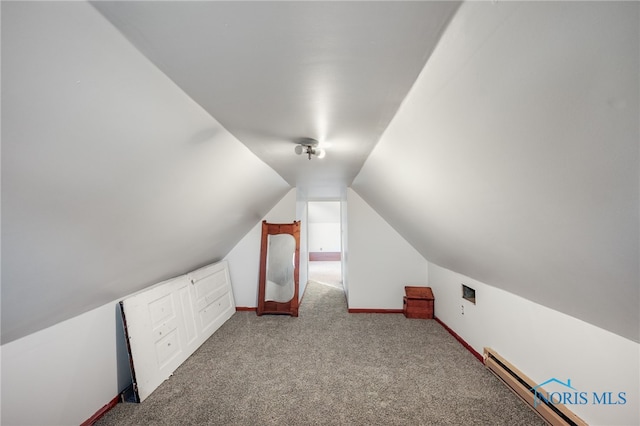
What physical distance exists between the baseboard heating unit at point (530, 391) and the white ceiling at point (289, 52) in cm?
235

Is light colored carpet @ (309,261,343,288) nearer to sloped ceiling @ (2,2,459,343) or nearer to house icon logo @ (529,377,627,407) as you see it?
house icon logo @ (529,377,627,407)

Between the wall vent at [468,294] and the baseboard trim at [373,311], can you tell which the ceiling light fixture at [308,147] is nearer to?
the wall vent at [468,294]

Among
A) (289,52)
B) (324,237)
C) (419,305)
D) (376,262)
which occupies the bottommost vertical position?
(419,305)

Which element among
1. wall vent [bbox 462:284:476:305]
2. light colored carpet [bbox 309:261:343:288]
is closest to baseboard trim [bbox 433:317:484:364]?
wall vent [bbox 462:284:476:305]

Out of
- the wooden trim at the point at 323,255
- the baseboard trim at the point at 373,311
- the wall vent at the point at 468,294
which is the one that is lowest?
the baseboard trim at the point at 373,311

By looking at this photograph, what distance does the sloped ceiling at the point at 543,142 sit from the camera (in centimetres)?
64

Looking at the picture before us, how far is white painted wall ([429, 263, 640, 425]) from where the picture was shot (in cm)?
147

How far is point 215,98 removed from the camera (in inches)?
48.3

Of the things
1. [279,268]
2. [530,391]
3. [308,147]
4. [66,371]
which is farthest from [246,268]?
[530,391]

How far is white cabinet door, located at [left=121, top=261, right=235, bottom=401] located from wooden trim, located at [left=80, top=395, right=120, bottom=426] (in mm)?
209

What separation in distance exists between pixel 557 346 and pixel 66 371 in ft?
11.6

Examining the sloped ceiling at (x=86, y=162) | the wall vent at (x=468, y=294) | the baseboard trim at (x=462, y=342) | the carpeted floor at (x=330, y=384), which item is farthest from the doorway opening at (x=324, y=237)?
the sloped ceiling at (x=86, y=162)

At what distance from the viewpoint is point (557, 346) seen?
186 cm

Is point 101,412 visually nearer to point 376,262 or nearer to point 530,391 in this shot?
point 530,391
